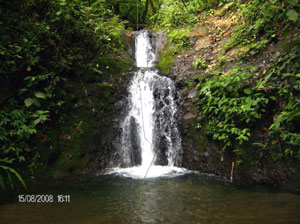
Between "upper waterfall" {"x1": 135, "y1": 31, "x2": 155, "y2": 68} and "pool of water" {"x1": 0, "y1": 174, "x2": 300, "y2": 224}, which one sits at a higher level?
"upper waterfall" {"x1": 135, "y1": 31, "x2": 155, "y2": 68}

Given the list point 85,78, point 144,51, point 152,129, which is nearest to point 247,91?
point 152,129

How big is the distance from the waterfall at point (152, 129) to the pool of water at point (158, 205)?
138 centimetres

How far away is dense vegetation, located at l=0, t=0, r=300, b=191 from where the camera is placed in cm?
423

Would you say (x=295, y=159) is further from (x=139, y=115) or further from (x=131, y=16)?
(x=131, y=16)

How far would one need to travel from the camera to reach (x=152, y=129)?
6688 millimetres

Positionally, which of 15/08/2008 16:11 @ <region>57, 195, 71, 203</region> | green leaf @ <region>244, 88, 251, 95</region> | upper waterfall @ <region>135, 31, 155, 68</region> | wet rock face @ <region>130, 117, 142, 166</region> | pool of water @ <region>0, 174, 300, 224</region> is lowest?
pool of water @ <region>0, 174, 300, 224</region>

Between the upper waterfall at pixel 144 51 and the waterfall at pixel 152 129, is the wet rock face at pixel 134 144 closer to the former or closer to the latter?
the waterfall at pixel 152 129

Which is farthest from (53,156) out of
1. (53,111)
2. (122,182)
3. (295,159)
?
(295,159)

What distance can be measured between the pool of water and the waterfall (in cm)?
138

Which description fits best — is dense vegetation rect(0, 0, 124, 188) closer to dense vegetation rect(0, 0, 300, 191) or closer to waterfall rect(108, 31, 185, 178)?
dense vegetation rect(0, 0, 300, 191)

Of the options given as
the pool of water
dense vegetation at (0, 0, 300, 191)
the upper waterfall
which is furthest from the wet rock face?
the upper waterfall

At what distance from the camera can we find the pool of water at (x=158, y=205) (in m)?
2.79

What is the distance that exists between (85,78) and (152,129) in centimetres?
281

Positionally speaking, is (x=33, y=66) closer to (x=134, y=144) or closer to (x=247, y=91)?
(x=134, y=144)
